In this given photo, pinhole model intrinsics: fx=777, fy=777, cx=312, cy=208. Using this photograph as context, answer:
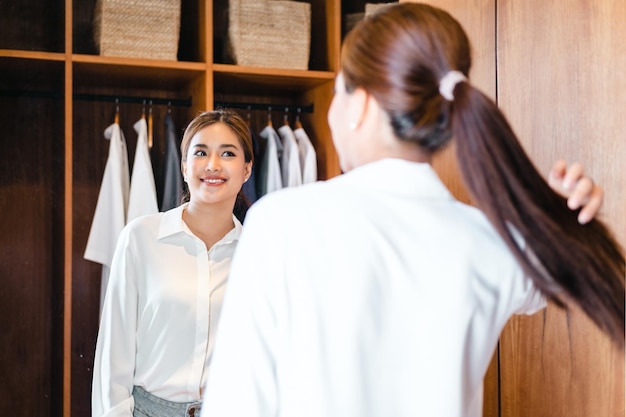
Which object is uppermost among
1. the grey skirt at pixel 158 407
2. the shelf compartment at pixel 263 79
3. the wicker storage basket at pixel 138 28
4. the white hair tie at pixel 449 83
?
the wicker storage basket at pixel 138 28

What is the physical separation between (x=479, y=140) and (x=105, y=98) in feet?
8.63

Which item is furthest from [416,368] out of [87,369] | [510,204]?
[87,369]

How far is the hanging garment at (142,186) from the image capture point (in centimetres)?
313

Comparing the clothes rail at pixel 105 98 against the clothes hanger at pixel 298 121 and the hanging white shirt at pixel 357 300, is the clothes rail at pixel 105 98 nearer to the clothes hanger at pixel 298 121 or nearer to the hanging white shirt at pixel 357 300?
the clothes hanger at pixel 298 121

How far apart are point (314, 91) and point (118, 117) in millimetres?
883

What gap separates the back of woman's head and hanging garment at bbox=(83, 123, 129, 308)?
2354mm

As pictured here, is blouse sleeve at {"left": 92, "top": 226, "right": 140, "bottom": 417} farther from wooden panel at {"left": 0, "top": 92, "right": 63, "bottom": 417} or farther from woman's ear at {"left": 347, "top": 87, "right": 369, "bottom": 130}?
wooden panel at {"left": 0, "top": 92, "right": 63, "bottom": 417}

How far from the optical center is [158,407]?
6.54ft

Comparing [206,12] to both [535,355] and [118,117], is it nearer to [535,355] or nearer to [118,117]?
[118,117]

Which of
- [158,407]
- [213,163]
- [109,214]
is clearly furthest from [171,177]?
[158,407]

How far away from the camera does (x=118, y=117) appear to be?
132 inches

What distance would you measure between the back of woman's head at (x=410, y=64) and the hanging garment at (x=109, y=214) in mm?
2354

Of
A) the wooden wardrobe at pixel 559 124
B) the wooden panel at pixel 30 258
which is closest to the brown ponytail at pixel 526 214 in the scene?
the wooden wardrobe at pixel 559 124

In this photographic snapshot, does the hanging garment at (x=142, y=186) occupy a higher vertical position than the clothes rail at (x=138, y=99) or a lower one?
lower
